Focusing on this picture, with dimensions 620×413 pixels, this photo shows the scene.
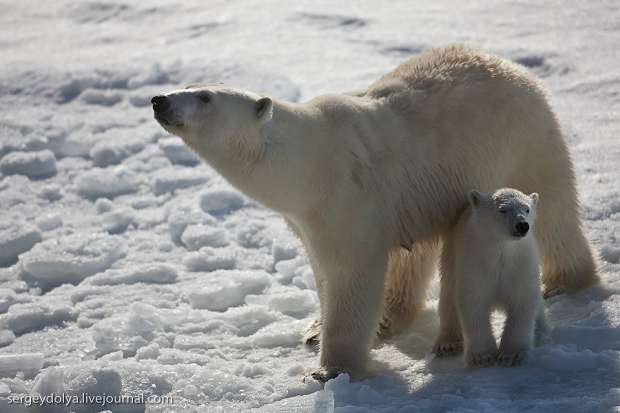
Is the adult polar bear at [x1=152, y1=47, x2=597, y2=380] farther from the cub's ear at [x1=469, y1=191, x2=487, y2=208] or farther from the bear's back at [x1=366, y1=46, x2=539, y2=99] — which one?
the cub's ear at [x1=469, y1=191, x2=487, y2=208]

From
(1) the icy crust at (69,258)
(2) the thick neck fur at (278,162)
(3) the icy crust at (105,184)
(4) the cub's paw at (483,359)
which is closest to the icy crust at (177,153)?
(3) the icy crust at (105,184)

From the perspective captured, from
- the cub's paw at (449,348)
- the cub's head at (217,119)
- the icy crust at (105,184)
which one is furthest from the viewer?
the icy crust at (105,184)

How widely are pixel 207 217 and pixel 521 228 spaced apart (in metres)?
3.25

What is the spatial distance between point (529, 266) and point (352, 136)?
1.12 metres

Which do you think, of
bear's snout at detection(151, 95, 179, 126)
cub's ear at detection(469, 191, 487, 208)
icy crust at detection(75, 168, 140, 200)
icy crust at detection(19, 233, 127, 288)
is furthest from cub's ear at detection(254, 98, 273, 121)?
icy crust at detection(75, 168, 140, 200)

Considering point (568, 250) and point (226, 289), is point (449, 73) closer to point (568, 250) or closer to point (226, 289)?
point (568, 250)

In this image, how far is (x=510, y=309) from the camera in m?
4.70

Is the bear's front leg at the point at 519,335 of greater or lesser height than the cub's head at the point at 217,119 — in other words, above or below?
below

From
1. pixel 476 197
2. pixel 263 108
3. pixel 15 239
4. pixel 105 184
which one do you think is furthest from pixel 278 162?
pixel 105 184

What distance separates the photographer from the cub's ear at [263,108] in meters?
4.67

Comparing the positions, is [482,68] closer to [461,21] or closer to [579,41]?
[579,41]

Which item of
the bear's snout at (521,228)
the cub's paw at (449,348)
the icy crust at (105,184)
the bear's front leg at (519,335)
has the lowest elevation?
the cub's paw at (449,348)

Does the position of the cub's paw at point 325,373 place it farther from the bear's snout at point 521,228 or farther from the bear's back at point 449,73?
the bear's back at point 449,73

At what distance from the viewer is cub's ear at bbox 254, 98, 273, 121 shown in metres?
4.67
